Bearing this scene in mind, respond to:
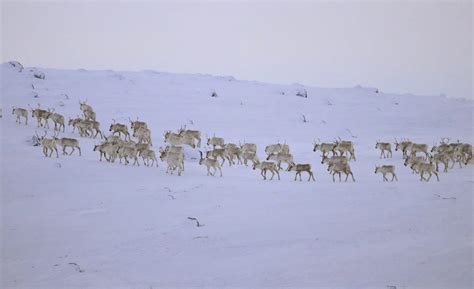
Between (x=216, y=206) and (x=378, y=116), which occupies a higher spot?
(x=378, y=116)

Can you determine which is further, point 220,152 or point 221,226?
point 220,152

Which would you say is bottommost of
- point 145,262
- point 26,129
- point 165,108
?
point 145,262

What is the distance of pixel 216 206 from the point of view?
1541 cm

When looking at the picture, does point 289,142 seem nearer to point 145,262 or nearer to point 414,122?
point 414,122

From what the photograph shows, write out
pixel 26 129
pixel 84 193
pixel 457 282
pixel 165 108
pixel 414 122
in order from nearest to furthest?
pixel 457 282, pixel 84 193, pixel 26 129, pixel 165 108, pixel 414 122

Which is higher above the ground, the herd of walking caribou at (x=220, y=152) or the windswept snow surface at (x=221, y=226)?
the herd of walking caribou at (x=220, y=152)

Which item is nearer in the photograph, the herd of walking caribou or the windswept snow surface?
the windswept snow surface

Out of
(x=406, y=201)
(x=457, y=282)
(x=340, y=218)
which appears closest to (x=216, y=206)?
(x=340, y=218)

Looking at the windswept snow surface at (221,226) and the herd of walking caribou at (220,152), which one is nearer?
the windswept snow surface at (221,226)

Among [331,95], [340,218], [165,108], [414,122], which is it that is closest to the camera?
[340,218]

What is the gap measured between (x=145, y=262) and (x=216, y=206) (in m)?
4.03

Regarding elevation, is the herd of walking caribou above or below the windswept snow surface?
above

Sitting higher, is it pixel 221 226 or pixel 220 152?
pixel 220 152

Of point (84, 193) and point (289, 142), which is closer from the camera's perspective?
point (84, 193)
